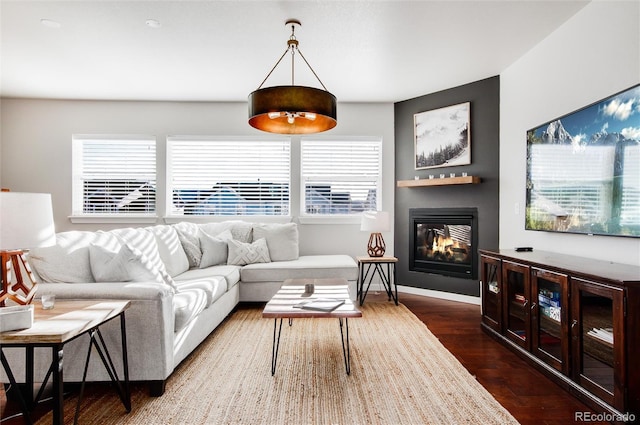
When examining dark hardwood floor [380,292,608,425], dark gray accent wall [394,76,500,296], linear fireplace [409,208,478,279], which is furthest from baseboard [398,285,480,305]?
dark hardwood floor [380,292,608,425]

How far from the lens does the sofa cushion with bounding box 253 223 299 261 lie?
4480 millimetres

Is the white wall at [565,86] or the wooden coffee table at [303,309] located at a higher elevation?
the white wall at [565,86]

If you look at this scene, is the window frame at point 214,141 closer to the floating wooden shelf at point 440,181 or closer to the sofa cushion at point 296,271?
the sofa cushion at point 296,271

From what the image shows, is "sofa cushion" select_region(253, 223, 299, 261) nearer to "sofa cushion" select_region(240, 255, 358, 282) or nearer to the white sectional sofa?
"sofa cushion" select_region(240, 255, 358, 282)

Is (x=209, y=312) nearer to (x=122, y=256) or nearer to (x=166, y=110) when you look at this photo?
(x=122, y=256)

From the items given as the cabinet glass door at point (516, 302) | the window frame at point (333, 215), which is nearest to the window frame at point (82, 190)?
the window frame at point (333, 215)

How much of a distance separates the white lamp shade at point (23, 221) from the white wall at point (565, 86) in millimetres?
3348

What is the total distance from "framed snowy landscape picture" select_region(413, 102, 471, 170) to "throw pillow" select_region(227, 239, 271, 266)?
242cm

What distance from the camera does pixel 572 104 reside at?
2.83 meters

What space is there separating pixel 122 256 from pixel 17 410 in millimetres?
984

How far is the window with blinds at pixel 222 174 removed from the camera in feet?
16.4

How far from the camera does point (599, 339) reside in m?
1.90

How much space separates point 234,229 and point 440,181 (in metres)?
2.75

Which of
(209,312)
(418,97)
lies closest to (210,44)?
(209,312)
